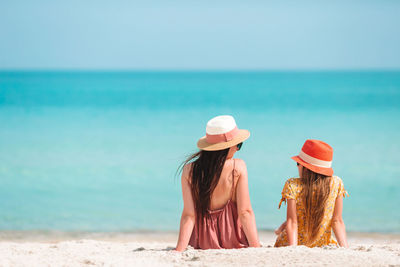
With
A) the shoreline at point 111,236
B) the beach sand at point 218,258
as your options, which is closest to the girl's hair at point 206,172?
the beach sand at point 218,258

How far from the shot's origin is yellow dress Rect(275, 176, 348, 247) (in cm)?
344

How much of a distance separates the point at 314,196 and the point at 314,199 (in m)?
0.02

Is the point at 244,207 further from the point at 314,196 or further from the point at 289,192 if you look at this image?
the point at 314,196

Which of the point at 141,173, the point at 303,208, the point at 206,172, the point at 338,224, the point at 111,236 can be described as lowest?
the point at 111,236

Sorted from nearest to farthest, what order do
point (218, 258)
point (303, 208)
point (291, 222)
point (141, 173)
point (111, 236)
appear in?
point (218, 258) → point (291, 222) → point (303, 208) → point (111, 236) → point (141, 173)

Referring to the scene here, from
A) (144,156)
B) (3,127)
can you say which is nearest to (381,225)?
(144,156)

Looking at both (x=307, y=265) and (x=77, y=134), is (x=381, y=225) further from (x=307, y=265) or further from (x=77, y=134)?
(x=77, y=134)

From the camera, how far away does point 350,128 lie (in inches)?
789

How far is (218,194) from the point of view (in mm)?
3568

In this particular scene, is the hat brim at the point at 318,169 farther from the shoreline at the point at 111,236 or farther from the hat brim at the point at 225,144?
the shoreline at the point at 111,236

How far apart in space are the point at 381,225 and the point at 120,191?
4.67 meters

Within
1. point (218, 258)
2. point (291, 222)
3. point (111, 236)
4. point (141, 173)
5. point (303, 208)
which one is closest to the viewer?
point (218, 258)

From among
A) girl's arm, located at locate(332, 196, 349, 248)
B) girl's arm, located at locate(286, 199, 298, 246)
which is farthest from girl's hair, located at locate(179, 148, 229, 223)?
girl's arm, located at locate(332, 196, 349, 248)

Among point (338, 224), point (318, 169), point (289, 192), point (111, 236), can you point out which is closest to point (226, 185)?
point (289, 192)
